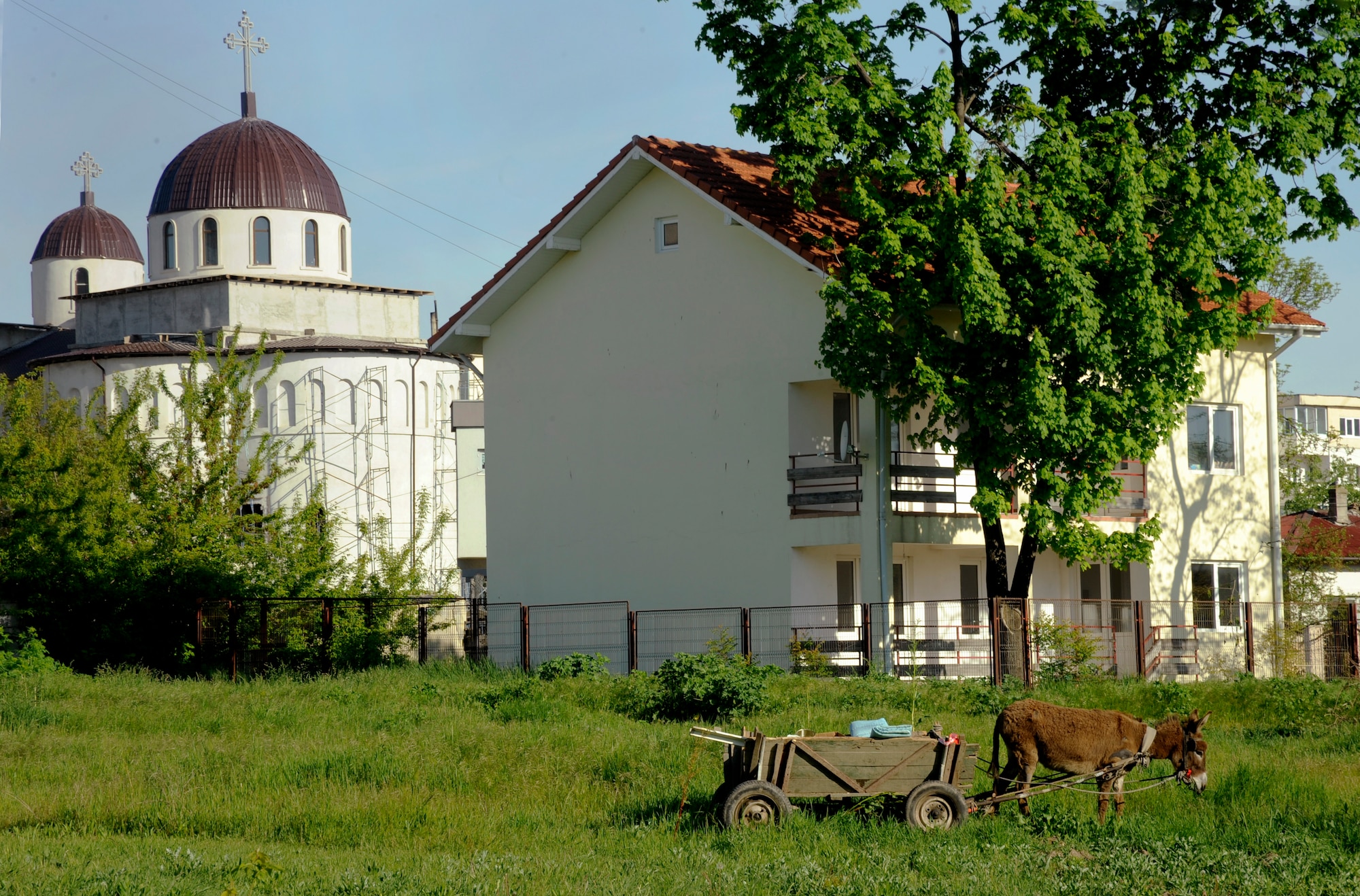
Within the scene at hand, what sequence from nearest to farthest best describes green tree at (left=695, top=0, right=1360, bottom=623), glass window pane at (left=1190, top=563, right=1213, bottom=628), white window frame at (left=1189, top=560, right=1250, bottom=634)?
green tree at (left=695, top=0, right=1360, bottom=623) < white window frame at (left=1189, top=560, right=1250, bottom=634) < glass window pane at (left=1190, top=563, right=1213, bottom=628)

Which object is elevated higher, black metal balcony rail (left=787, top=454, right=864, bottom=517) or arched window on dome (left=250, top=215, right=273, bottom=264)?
arched window on dome (left=250, top=215, right=273, bottom=264)

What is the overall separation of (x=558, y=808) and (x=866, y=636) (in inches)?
463

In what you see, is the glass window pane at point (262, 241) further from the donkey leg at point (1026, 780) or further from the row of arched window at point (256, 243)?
the donkey leg at point (1026, 780)

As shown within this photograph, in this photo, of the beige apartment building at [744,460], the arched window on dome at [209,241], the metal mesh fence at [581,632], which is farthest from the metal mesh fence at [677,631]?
the arched window on dome at [209,241]

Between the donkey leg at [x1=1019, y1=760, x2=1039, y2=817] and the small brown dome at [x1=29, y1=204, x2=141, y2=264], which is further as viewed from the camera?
the small brown dome at [x1=29, y1=204, x2=141, y2=264]

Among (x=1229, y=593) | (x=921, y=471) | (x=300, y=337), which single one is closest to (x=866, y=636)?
(x=921, y=471)

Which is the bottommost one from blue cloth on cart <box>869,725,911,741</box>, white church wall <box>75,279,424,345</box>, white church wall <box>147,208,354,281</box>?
blue cloth on cart <box>869,725,911,741</box>

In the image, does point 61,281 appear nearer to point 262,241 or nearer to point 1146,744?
point 262,241

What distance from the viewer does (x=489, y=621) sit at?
32344 mm

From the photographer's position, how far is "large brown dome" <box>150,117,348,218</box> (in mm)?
70312

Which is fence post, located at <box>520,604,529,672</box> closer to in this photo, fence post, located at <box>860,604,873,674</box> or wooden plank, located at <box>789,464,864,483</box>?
wooden plank, located at <box>789,464,864,483</box>

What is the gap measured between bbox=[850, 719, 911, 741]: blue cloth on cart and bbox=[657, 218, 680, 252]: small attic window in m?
17.5

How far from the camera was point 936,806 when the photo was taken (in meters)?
13.6

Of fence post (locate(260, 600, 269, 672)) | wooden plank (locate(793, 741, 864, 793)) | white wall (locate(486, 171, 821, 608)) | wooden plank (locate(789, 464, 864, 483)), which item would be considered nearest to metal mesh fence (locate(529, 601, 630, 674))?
white wall (locate(486, 171, 821, 608))
